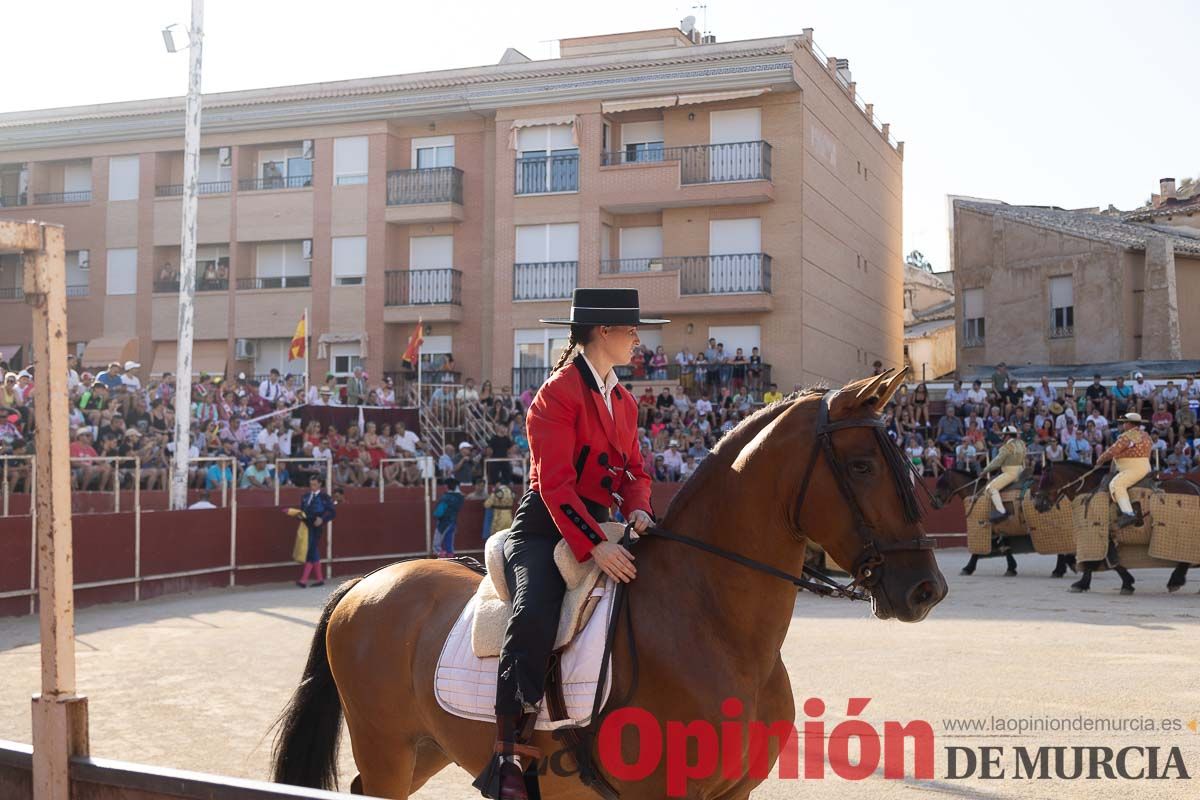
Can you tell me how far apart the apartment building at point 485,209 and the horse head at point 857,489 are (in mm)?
27659

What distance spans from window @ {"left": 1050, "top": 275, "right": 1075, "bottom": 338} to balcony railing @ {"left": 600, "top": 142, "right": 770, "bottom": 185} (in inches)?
387

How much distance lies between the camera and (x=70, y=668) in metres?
4.14

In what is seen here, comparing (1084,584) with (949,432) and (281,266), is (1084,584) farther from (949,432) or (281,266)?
(281,266)

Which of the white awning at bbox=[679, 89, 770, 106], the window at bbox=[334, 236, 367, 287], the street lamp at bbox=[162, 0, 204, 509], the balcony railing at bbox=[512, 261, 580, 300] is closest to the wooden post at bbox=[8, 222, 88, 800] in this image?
the street lamp at bbox=[162, 0, 204, 509]

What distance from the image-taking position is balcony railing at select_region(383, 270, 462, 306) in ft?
114

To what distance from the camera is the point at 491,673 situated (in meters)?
4.52

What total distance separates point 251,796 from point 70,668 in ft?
3.66

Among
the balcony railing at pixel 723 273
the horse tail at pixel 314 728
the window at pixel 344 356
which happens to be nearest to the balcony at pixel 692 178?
the balcony railing at pixel 723 273

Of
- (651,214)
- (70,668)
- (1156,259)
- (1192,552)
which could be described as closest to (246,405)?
(651,214)

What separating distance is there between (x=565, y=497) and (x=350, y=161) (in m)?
32.8

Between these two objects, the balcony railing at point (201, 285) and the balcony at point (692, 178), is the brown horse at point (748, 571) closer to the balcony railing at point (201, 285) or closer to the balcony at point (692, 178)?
the balcony at point (692, 178)

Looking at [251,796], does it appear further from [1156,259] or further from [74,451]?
[1156,259]
